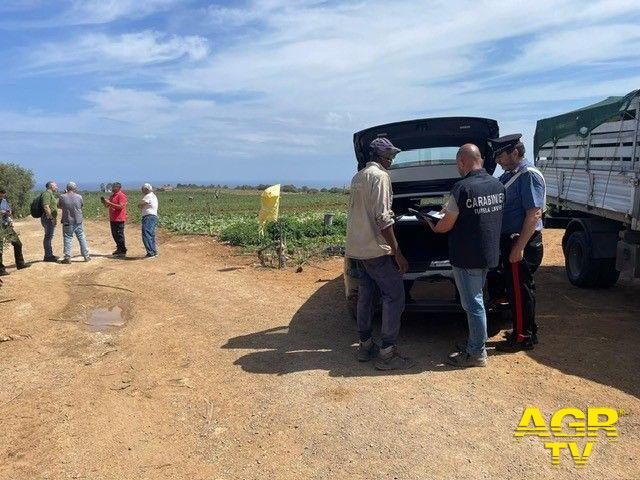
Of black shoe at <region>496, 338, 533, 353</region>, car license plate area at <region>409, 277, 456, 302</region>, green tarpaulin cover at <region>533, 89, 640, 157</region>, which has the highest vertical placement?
green tarpaulin cover at <region>533, 89, 640, 157</region>

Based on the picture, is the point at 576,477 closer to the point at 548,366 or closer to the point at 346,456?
the point at 346,456

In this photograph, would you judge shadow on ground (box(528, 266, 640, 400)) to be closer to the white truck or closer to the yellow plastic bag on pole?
the white truck

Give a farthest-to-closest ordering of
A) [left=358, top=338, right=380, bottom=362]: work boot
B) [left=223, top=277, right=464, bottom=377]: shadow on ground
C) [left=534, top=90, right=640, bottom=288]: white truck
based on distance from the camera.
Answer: [left=534, top=90, right=640, bottom=288]: white truck → [left=358, top=338, right=380, bottom=362]: work boot → [left=223, top=277, right=464, bottom=377]: shadow on ground

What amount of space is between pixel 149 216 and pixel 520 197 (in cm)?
893

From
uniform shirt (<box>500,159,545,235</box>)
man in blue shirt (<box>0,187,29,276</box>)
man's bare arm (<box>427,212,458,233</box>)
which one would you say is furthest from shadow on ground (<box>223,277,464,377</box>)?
man in blue shirt (<box>0,187,29,276</box>)

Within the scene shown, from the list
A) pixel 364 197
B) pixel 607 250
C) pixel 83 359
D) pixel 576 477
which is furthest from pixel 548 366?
pixel 83 359

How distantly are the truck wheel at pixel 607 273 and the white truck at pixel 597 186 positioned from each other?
0.01m

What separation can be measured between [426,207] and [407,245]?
4.42ft

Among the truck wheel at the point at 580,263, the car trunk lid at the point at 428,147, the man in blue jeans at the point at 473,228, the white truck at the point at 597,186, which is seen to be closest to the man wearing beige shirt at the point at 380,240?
the man in blue jeans at the point at 473,228

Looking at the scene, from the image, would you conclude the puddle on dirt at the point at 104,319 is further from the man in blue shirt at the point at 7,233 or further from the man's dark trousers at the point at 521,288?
the man's dark trousers at the point at 521,288

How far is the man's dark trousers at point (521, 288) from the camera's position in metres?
4.95

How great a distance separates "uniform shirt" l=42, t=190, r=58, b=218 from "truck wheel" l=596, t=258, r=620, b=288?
419 inches

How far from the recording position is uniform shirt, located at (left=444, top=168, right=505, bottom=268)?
439 centimetres

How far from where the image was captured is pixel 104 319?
7109 millimetres
